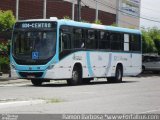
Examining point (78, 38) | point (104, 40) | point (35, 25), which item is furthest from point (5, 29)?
point (35, 25)

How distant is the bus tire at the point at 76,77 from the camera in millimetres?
28359

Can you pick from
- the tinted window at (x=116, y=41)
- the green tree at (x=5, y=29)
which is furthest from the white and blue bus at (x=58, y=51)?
the green tree at (x=5, y=29)

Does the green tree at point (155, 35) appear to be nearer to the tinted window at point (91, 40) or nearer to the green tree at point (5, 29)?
the green tree at point (5, 29)

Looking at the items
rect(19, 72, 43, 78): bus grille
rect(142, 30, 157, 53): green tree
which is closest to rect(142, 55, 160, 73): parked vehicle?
rect(142, 30, 157, 53): green tree

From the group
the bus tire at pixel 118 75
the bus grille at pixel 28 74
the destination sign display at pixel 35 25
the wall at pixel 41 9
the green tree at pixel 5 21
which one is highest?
the wall at pixel 41 9

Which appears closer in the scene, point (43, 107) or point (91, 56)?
point (43, 107)

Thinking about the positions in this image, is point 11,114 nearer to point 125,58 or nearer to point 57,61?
point 57,61

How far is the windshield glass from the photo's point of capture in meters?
26.8

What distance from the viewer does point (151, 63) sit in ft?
169

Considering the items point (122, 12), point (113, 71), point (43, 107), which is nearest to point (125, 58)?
point (113, 71)

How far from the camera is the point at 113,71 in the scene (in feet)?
107

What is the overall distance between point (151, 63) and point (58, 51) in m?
25.7

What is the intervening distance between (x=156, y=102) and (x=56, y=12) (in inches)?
1363

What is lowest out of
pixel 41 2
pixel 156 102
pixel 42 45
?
pixel 156 102
